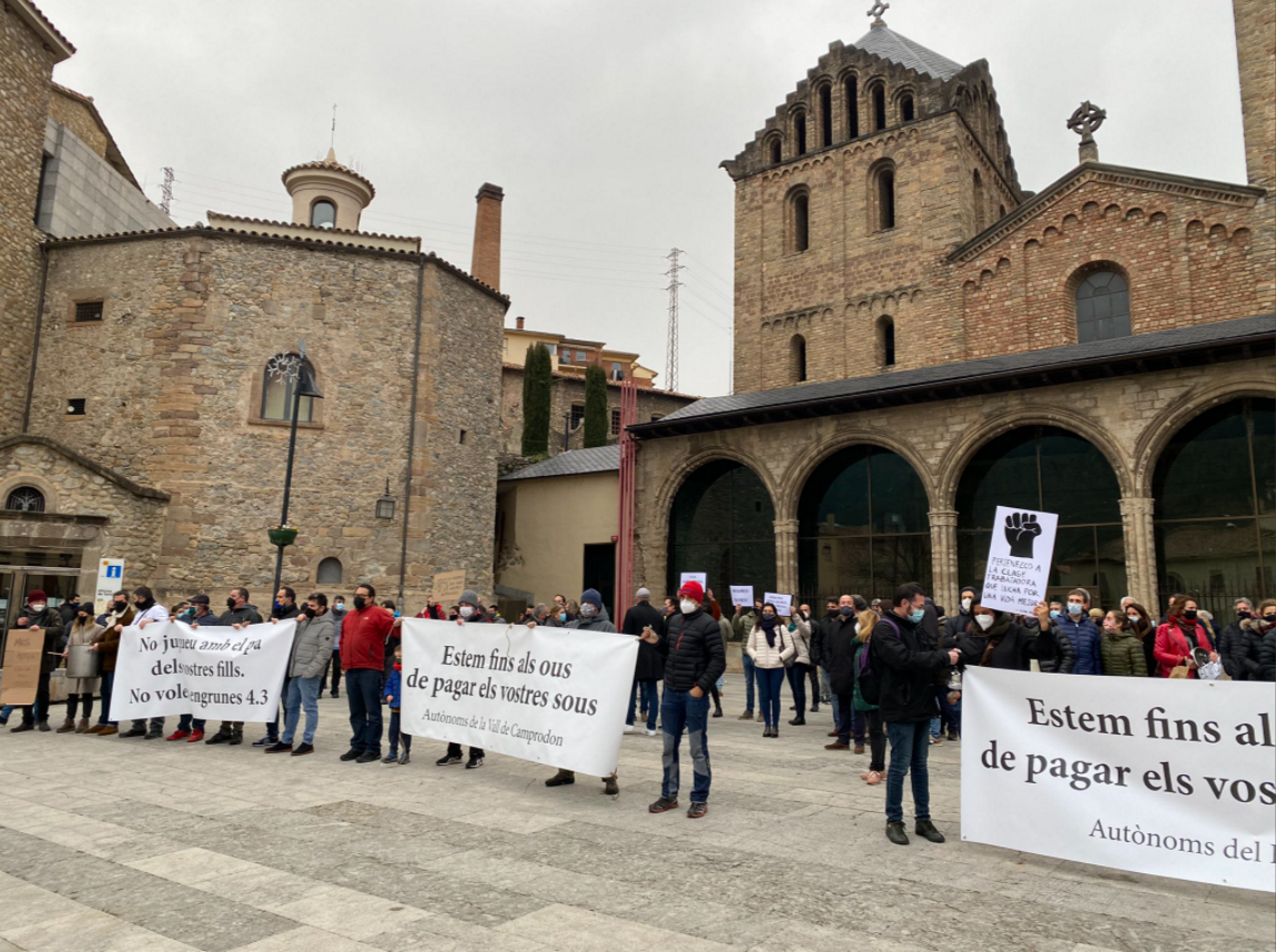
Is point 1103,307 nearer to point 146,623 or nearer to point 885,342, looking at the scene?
point 885,342

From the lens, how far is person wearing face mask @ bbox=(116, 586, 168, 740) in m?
10.6

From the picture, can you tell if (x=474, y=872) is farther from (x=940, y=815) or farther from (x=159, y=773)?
(x=159, y=773)

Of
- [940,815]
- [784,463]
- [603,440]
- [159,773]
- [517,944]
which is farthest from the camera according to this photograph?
[603,440]

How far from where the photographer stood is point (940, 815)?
22.2ft

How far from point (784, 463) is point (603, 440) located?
2614 centimetres

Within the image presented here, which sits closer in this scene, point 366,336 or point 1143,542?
point 1143,542

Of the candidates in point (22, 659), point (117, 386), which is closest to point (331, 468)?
point (117, 386)

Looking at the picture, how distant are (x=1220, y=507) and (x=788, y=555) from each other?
906cm

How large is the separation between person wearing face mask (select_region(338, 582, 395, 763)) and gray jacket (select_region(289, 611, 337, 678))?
477 millimetres

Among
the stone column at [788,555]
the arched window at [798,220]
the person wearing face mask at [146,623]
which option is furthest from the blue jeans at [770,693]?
the arched window at [798,220]

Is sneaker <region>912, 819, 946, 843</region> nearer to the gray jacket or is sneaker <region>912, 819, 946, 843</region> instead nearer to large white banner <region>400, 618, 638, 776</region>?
large white banner <region>400, 618, 638, 776</region>

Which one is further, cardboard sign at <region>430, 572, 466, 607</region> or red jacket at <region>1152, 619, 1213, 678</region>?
cardboard sign at <region>430, 572, 466, 607</region>

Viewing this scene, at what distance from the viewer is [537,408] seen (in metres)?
44.3

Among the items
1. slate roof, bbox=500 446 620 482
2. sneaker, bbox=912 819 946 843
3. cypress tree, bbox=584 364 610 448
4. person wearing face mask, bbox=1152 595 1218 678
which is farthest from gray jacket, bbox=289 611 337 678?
cypress tree, bbox=584 364 610 448
